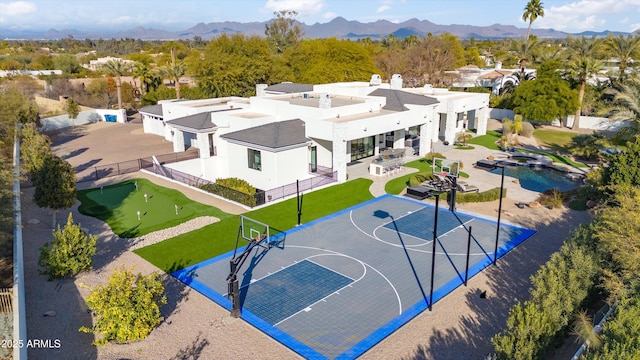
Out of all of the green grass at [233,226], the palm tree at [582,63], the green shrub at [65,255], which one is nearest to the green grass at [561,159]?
the palm tree at [582,63]

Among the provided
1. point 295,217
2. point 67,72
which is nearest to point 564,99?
point 295,217

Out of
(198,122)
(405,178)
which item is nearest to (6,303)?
(198,122)

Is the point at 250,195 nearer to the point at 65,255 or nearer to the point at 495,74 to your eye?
the point at 65,255

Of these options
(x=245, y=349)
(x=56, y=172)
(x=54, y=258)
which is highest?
(x=56, y=172)

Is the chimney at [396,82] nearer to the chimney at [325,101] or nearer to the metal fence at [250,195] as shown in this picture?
the chimney at [325,101]

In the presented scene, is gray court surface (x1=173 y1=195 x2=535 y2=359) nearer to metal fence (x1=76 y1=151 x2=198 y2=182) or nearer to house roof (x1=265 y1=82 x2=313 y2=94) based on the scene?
metal fence (x1=76 y1=151 x2=198 y2=182)

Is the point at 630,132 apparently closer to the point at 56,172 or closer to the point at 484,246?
the point at 484,246

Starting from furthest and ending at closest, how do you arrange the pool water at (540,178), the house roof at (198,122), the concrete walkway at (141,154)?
the house roof at (198,122) < the pool water at (540,178) < the concrete walkway at (141,154)
